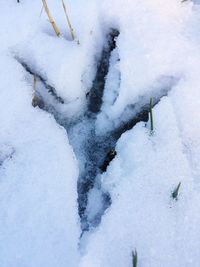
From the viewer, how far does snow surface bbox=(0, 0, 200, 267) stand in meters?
1.02

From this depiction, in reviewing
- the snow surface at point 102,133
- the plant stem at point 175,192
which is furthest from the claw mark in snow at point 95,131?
the plant stem at point 175,192

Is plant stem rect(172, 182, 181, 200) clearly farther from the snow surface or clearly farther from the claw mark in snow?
the claw mark in snow

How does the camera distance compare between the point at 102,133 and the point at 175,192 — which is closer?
the point at 175,192

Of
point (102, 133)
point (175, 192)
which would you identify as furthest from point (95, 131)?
point (175, 192)

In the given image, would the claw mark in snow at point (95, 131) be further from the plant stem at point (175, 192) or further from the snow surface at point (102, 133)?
the plant stem at point (175, 192)

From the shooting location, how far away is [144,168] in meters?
1.11

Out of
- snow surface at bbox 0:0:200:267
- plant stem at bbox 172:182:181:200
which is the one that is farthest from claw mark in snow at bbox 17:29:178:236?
plant stem at bbox 172:182:181:200

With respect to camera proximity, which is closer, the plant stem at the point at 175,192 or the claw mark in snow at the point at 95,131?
the plant stem at the point at 175,192

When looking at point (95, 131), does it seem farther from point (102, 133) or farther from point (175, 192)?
point (175, 192)

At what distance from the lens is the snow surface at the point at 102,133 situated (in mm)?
1017

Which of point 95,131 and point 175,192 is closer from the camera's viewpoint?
point 175,192

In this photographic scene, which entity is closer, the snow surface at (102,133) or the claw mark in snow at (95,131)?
the snow surface at (102,133)

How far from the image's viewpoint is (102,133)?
128 cm

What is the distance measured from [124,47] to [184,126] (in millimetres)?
380
